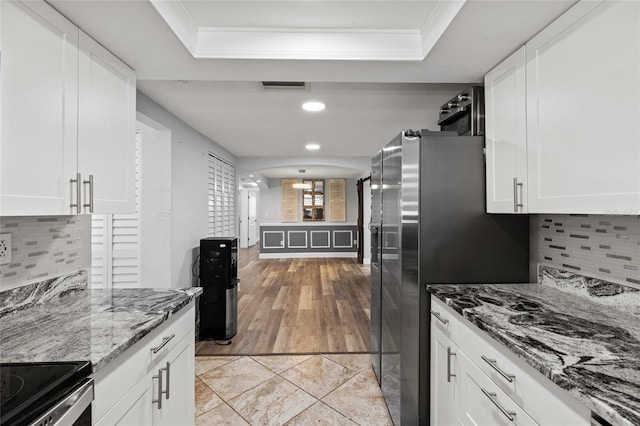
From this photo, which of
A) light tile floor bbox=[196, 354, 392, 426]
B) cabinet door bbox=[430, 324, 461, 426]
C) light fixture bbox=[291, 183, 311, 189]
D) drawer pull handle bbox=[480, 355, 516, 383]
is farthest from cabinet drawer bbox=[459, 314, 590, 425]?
light fixture bbox=[291, 183, 311, 189]

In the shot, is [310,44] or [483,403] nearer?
[483,403]

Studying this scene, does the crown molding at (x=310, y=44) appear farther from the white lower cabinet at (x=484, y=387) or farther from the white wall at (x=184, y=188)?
the white lower cabinet at (x=484, y=387)

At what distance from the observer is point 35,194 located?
110 centimetres

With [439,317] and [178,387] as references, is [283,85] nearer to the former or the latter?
[439,317]

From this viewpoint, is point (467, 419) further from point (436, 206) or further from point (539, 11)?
point (539, 11)

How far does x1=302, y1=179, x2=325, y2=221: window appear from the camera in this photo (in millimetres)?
8453

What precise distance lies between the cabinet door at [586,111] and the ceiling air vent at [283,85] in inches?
55.3

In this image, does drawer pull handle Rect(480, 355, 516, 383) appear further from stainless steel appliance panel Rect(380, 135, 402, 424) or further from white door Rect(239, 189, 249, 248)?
white door Rect(239, 189, 249, 248)

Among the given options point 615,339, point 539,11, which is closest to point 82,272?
point 615,339

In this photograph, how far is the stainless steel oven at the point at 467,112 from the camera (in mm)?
1830

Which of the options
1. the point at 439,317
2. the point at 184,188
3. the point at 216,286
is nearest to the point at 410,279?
the point at 439,317

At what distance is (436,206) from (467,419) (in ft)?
3.33

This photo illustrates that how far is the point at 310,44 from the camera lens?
1586 mm

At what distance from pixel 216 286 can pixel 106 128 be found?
2.03 metres
